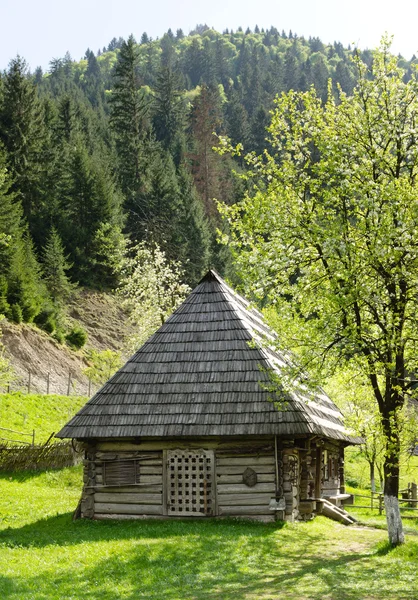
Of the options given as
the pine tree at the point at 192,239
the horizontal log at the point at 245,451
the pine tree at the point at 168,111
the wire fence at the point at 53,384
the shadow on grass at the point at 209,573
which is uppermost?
the pine tree at the point at 168,111

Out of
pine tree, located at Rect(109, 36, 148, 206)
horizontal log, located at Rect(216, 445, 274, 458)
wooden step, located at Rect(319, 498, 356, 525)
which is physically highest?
pine tree, located at Rect(109, 36, 148, 206)

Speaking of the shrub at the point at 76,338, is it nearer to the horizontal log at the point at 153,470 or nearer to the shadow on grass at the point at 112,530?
the shadow on grass at the point at 112,530

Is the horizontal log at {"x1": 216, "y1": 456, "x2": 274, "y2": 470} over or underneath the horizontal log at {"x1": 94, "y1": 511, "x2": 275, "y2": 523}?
over

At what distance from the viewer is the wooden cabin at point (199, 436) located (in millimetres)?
17359

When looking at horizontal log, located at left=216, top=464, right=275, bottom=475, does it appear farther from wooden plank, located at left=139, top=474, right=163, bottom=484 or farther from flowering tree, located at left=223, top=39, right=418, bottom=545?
flowering tree, located at left=223, top=39, right=418, bottom=545

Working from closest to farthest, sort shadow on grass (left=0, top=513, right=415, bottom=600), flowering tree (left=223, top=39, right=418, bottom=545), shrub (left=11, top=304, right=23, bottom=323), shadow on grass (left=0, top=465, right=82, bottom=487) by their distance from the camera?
shadow on grass (left=0, top=513, right=415, bottom=600) → flowering tree (left=223, top=39, right=418, bottom=545) → shadow on grass (left=0, top=465, right=82, bottom=487) → shrub (left=11, top=304, right=23, bottom=323)

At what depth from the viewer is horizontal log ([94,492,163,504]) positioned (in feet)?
59.5

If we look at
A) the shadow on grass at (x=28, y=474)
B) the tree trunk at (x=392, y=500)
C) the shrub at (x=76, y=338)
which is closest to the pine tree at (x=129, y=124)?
the shrub at (x=76, y=338)

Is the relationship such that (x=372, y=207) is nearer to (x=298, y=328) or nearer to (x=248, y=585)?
(x=298, y=328)

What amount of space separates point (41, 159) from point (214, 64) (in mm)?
127352

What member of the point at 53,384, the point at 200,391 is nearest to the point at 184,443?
the point at 200,391

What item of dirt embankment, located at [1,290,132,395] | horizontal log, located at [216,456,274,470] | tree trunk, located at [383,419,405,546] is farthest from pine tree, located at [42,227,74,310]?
tree trunk, located at [383,419,405,546]

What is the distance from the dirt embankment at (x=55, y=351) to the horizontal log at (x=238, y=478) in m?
22.0

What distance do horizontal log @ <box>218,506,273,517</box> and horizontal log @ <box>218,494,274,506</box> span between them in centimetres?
7
